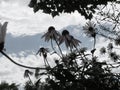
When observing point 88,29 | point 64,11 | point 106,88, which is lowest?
point 106,88

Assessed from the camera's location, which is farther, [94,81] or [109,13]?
[109,13]

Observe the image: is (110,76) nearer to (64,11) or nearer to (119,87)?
(119,87)

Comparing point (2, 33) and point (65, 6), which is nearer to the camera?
point (2, 33)

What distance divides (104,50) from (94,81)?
255 inches

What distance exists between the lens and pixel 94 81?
2777 mm

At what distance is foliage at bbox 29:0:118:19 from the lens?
4.75 m

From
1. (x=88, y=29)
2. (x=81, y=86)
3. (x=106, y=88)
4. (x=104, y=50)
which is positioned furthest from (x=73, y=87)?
(x=104, y=50)

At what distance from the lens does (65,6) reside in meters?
4.84

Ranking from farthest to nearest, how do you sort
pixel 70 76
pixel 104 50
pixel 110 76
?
pixel 104 50
pixel 110 76
pixel 70 76

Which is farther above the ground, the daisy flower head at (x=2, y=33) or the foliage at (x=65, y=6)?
the foliage at (x=65, y=6)

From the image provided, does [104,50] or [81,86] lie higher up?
[104,50]

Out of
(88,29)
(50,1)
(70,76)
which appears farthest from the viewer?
(88,29)

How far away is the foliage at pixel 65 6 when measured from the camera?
4.75 meters

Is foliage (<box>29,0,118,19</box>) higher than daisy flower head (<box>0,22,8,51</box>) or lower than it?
higher
